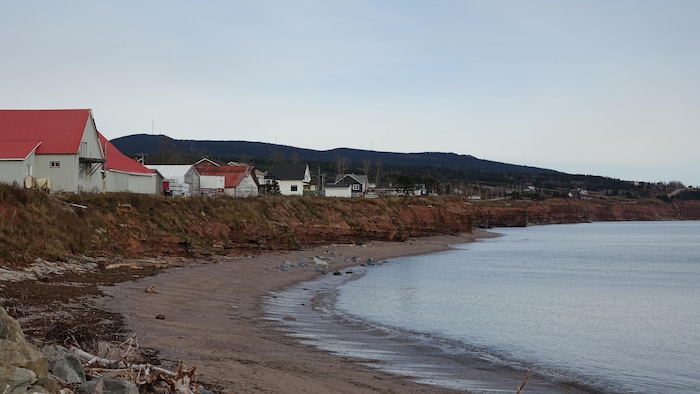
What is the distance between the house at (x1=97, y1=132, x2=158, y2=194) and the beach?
18.6 meters

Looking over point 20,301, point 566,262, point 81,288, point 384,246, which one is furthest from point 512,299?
point 384,246

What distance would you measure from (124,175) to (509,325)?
3636 centimetres

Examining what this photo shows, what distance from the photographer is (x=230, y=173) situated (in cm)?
7462

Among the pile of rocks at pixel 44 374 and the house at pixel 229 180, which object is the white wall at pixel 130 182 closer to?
the house at pixel 229 180

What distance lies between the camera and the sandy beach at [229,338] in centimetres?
1226

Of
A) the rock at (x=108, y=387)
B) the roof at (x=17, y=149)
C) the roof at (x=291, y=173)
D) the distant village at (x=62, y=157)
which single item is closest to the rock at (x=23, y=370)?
the rock at (x=108, y=387)

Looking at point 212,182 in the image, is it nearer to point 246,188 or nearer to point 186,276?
point 246,188

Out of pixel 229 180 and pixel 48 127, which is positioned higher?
pixel 48 127

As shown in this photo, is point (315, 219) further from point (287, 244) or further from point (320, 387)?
point (320, 387)

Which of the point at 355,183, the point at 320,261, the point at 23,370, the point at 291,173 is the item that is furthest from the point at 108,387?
the point at 355,183

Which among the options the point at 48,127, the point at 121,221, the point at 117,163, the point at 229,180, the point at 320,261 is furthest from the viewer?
the point at 229,180

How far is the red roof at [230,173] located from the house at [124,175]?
15.6 metres

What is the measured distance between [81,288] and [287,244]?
27.1 metres

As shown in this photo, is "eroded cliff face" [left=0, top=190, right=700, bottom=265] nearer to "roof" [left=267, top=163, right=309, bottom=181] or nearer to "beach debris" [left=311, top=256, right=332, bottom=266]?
"beach debris" [left=311, top=256, right=332, bottom=266]
